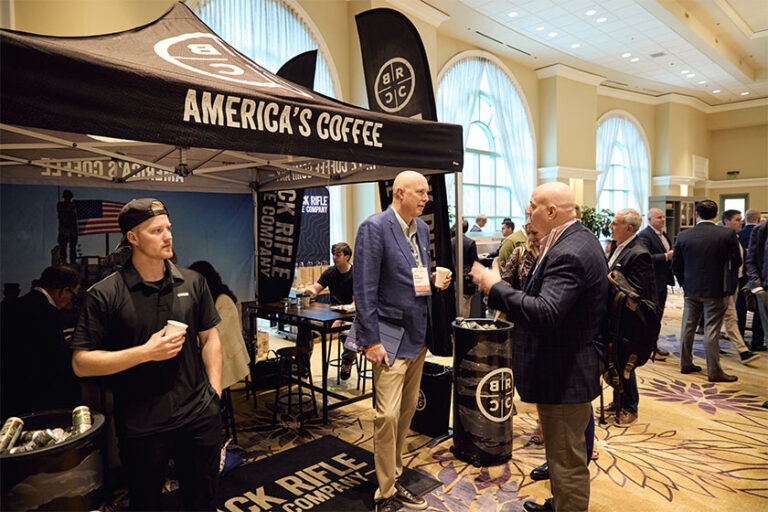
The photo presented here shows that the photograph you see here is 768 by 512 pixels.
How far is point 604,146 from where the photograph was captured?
12977mm

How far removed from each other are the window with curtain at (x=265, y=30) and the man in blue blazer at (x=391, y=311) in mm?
4475

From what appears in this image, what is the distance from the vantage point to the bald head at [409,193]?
93.0 inches

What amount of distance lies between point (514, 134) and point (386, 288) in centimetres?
918

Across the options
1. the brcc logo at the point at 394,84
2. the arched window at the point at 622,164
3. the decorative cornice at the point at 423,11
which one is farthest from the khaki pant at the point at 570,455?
the arched window at the point at 622,164

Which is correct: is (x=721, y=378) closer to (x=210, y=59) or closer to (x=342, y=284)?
(x=342, y=284)

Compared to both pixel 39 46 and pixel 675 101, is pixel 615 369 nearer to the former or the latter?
pixel 39 46

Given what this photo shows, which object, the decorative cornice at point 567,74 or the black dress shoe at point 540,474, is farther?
the decorative cornice at point 567,74

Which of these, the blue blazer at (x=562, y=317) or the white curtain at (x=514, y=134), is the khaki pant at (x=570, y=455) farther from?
the white curtain at (x=514, y=134)

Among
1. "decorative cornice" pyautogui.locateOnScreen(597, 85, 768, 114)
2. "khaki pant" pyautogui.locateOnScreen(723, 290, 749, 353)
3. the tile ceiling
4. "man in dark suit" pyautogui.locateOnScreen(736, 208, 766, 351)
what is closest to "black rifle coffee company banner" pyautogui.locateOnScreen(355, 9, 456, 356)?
"khaki pant" pyautogui.locateOnScreen(723, 290, 749, 353)

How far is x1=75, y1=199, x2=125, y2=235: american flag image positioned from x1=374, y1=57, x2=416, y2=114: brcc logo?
2195mm

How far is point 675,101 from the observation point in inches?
555

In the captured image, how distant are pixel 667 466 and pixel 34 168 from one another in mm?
4572

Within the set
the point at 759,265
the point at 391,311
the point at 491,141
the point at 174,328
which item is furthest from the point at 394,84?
the point at 491,141

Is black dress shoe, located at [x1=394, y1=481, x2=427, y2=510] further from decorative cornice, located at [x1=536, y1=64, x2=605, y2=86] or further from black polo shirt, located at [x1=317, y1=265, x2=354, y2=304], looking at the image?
decorative cornice, located at [x1=536, y1=64, x2=605, y2=86]
